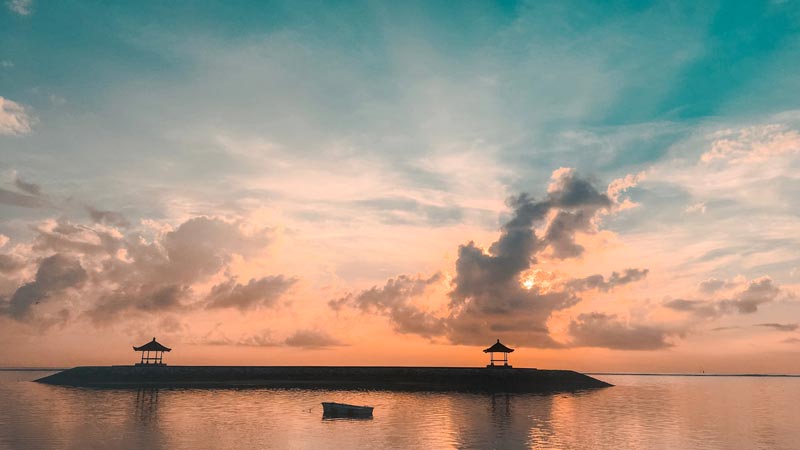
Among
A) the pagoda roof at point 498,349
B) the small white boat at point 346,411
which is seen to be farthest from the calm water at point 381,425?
the pagoda roof at point 498,349

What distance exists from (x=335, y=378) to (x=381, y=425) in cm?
6205

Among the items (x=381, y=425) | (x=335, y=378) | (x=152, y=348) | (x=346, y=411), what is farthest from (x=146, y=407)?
(x=335, y=378)

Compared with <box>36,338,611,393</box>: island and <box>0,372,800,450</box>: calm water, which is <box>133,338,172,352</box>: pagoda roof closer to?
<box>36,338,611,393</box>: island

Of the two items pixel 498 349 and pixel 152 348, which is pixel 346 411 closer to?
pixel 498 349

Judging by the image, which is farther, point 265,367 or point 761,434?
point 265,367

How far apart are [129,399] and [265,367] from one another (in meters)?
41.5

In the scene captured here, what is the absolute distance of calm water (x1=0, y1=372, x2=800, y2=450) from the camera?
155 feet

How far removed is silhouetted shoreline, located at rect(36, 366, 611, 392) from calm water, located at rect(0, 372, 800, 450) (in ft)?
70.0

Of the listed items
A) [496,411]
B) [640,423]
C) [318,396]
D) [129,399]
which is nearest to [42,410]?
[129,399]

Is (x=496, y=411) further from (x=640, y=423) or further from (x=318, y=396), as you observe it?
(x=318, y=396)

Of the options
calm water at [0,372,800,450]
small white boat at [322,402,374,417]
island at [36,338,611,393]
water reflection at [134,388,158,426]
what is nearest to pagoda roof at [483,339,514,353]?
island at [36,338,611,393]

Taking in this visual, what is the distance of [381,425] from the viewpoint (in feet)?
188

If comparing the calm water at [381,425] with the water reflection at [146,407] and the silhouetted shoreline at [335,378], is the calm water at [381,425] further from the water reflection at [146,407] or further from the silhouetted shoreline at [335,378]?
the silhouetted shoreline at [335,378]

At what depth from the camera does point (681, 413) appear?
8144cm
